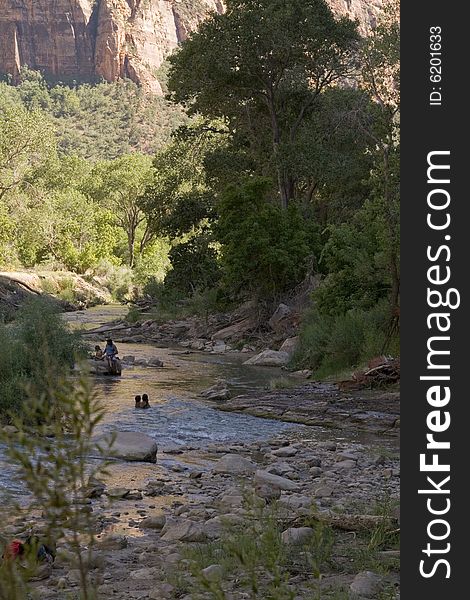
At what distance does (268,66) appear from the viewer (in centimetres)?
2762

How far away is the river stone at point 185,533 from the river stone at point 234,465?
2783mm

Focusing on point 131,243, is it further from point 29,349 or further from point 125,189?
point 29,349

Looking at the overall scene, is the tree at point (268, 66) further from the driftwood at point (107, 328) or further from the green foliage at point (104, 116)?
the green foliage at point (104, 116)

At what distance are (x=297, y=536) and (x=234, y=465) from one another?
12.7 feet

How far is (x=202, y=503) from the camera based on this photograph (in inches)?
324

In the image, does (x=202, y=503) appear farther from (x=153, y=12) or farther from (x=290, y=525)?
(x=153, y=12)

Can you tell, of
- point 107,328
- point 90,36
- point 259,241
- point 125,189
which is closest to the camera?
point 259,241

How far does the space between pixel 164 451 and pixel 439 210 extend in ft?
28.6

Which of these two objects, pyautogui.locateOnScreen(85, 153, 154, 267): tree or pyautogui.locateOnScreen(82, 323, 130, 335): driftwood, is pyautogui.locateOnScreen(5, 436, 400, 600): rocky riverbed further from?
pyautogui.locateOnScreen(85, 153, 154, 267): tree

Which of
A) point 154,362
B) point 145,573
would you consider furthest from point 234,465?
point 154,362

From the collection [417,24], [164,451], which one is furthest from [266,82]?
[417,24]

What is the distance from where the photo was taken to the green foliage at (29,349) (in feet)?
42.2

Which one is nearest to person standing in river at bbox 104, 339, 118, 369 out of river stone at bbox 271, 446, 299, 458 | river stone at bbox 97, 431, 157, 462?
river stone at bbox 97, 431, 157, 462

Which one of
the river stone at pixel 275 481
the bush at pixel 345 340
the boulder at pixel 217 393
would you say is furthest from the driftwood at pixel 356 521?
the bush at pixel 345 340
